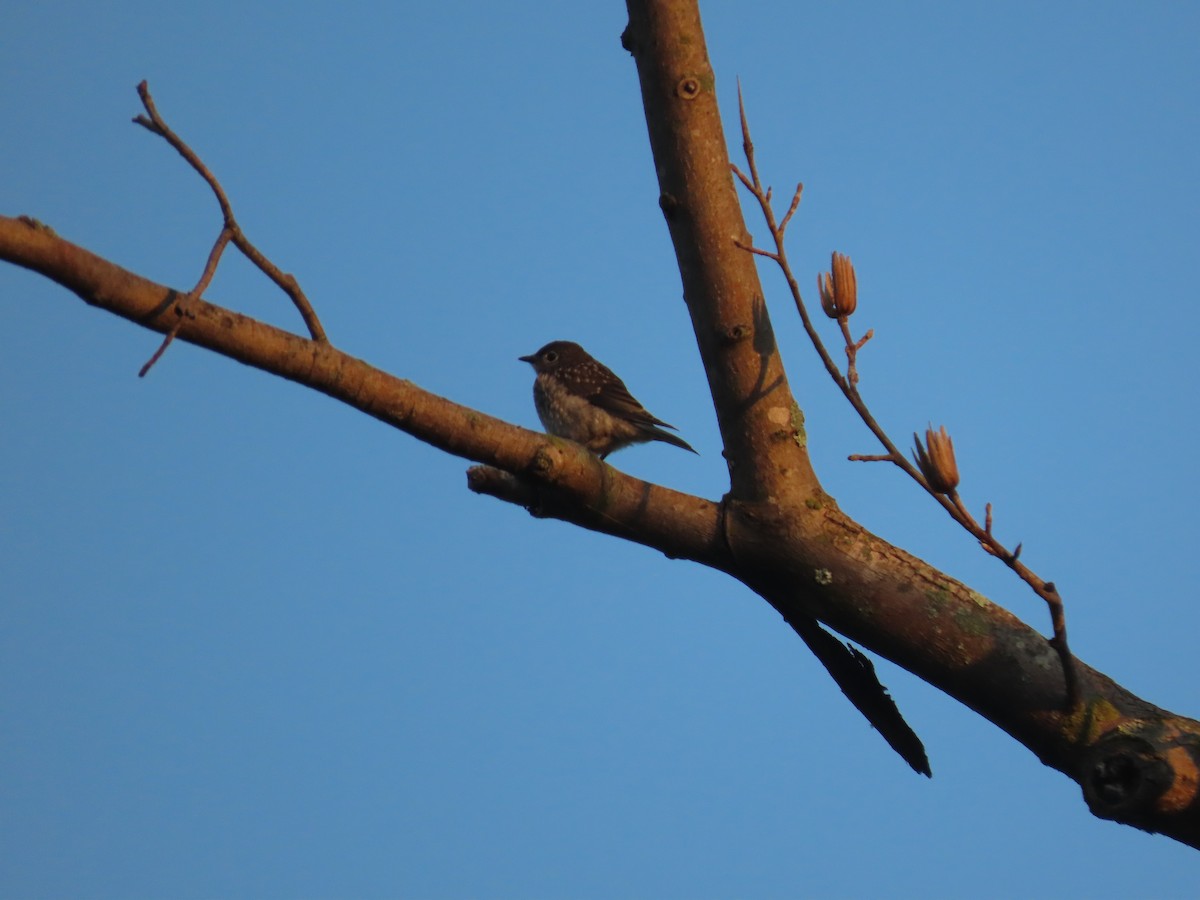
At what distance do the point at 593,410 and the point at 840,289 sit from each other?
5.07 meters

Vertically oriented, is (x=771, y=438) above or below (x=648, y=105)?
below

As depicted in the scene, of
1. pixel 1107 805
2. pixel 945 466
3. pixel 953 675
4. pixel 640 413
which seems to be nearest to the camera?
pixel 945 466

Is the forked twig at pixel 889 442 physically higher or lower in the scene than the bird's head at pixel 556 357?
lower

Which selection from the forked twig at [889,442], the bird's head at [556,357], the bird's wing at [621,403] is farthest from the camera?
the bird's head at [556,357]

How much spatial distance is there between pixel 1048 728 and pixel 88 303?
2824 mm

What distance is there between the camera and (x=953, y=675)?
3.54 metres

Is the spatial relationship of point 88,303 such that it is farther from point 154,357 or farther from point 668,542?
point 668,542

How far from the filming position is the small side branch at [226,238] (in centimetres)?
325

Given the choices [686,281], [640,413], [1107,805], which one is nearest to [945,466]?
[1107,805]

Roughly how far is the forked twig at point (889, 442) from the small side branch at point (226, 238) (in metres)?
1.31

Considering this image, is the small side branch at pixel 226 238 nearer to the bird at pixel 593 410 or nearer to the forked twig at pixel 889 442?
the forked twig at pixel 889 442

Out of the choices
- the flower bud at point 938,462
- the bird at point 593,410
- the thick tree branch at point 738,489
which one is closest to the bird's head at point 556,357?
the bird at point 593,410

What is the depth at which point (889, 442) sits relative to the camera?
311cm

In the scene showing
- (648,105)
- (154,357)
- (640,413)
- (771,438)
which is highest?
(640,413)
